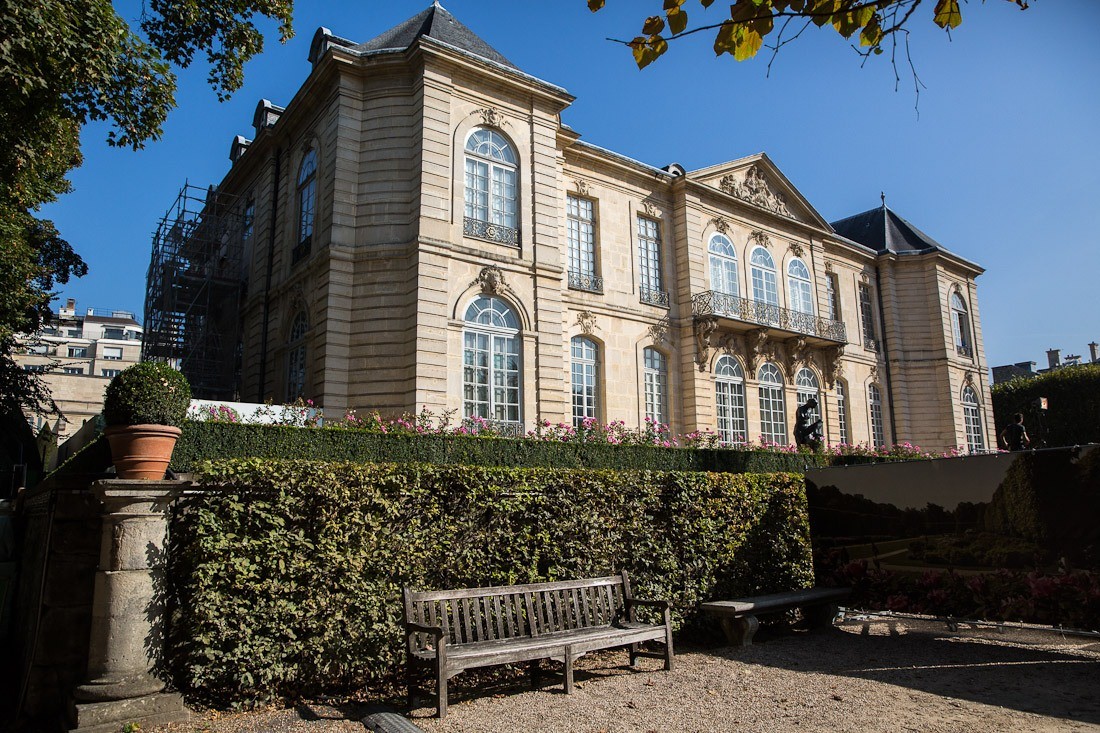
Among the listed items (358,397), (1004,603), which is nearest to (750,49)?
(1004,603)

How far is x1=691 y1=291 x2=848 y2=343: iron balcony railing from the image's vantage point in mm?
20078

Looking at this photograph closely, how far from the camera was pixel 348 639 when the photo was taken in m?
5.40

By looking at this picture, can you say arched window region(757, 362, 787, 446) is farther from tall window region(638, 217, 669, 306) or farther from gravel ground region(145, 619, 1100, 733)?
gravel ground region(145, 619, 1100, 733)

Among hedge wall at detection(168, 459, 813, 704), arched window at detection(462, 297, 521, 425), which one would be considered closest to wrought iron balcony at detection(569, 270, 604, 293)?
arched window at detection(462, 297, 521, 425)

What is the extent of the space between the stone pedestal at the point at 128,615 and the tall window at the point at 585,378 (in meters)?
13.3

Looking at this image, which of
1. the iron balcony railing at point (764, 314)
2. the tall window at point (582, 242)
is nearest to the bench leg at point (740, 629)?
the tall window at point (582, 242)

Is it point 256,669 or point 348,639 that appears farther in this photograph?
point 348,639

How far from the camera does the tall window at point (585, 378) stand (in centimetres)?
1797

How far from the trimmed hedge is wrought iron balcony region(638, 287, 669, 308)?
600 centimetres

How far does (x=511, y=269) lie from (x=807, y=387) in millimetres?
12406

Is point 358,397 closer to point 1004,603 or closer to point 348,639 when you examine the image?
point 348,639

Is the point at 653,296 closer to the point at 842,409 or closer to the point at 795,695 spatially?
the point at 842,409

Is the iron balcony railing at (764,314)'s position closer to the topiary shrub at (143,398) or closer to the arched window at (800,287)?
the arched window at (800,287)

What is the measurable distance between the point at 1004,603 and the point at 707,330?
43.5 feet
